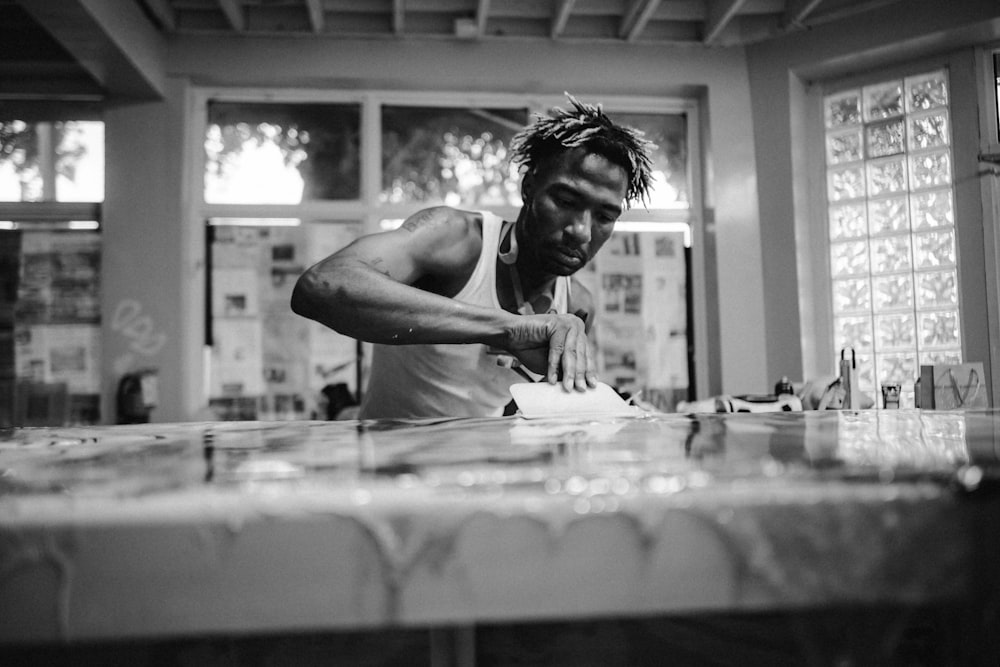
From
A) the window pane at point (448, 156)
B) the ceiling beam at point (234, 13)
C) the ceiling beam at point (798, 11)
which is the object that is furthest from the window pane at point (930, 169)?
the ceiling beam at point (234, 13)

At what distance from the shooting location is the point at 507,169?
3.97 m

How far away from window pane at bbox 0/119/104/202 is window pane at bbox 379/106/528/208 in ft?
5.31

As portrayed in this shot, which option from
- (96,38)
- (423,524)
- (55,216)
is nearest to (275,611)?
(423,524)

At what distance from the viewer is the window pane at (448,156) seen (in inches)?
159

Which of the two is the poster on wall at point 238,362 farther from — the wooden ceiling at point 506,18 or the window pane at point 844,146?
the window pane at point 844,146

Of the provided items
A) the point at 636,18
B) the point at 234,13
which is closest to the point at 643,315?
the point at 636,18

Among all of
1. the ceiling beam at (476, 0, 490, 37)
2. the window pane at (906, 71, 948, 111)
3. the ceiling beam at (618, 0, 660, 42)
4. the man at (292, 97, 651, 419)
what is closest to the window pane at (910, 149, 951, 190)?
the window pane at (906, 71, 948, 111)

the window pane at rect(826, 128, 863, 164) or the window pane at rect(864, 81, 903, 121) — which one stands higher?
the window pane at rect(864, 81, 903, 121)

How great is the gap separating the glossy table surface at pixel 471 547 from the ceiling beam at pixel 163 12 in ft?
13.1

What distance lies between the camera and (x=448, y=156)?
13.4ft

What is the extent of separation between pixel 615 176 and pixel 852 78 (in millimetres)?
3011

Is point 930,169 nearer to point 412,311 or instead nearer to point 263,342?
point 412,311

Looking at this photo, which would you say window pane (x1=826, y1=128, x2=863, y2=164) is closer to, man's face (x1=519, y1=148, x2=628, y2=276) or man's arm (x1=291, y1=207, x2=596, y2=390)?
man's face (x1=519, y1=148, x2=628, y2=276)

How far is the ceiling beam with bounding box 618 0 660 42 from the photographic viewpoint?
12.0 ft
